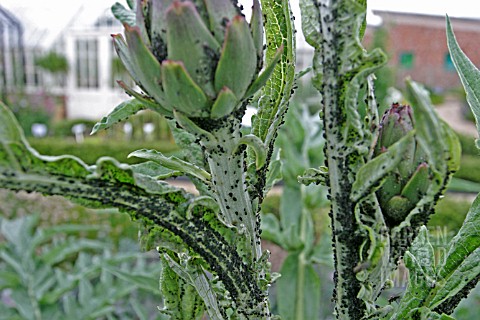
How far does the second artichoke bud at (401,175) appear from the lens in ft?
1.08

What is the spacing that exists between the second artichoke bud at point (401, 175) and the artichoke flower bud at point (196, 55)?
0.09 m

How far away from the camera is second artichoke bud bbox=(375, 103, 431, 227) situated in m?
0.33

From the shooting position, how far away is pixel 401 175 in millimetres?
337

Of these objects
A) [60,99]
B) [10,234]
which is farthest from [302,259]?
[60,99]

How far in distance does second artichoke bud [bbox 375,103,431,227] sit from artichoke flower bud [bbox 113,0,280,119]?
0.29 feet

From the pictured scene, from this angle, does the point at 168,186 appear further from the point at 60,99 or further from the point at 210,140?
the point at 60,99

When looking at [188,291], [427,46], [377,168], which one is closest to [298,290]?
[188,291]

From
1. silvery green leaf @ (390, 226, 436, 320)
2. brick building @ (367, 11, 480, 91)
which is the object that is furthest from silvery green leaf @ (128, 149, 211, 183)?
brick building @ (367, 11, 480, 91)

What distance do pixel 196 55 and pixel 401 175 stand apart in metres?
0.14

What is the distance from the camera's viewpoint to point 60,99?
35.4ft

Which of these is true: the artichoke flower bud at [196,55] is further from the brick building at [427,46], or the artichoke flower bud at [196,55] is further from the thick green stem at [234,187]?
the brick building at [427,46]

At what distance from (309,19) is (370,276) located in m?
0.15

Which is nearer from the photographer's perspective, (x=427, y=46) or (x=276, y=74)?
(x=276, y=74)

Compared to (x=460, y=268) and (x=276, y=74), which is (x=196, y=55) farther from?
(x=460, y=268)
